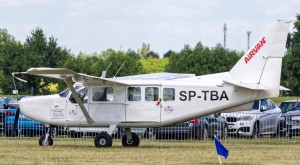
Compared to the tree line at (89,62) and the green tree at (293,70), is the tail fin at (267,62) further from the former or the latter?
the green tree at (293,70)

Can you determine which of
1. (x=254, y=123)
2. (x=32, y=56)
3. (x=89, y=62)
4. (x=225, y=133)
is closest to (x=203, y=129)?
(x=225, y=133)

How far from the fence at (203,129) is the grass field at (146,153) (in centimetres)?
238

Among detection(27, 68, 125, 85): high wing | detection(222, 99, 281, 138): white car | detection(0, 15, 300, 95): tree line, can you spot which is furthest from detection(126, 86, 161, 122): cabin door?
detection(0, 15, 300, 95): tree line

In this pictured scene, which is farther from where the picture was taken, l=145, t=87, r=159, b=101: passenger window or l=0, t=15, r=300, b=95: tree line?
l=0, t=15, r=300, b=95: tree line

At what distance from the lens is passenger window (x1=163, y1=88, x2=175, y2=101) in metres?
29.8

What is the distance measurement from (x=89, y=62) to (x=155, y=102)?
66.8 metres

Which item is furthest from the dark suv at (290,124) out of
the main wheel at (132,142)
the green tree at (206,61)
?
the green tree at (206,61)

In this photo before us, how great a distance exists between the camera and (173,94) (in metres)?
29.8

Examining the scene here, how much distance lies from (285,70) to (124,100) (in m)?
75.3

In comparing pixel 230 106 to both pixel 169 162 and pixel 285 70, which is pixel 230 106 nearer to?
pixel 169 162

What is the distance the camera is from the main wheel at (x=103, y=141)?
97.1 feet

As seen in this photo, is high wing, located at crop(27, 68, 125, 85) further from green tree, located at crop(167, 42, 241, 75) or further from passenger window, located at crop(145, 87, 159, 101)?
green tree, located at crop(167, 42, 241, 75)

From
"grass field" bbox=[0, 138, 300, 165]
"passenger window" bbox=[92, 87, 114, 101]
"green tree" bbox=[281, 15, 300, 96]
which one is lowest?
"grass field" bbox=[0, 138, 300, 165]

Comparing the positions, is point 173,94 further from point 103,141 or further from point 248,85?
point 103,141
